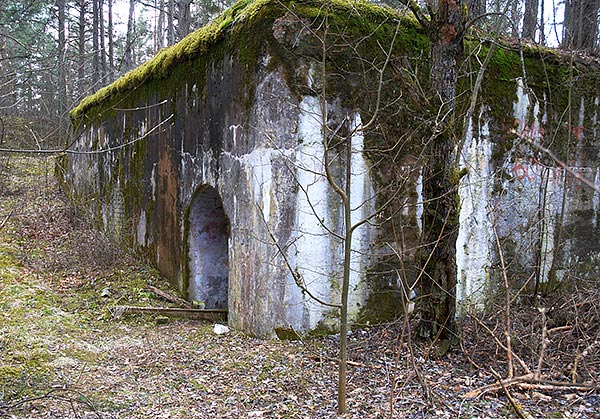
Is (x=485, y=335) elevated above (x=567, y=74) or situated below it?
below

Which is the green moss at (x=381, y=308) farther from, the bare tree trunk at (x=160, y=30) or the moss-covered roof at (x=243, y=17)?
the bare tree trunk at (x=160, y=30)

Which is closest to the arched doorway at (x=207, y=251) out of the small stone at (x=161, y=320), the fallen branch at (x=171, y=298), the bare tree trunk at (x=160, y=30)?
the fallen branch at (x=171, y=298)

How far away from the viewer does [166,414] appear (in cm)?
425

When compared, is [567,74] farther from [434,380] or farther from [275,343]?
[275,343]

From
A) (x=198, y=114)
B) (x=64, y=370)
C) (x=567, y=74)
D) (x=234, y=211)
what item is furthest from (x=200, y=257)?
(x=567, y=74)

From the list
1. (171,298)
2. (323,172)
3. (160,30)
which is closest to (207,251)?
(171,298)

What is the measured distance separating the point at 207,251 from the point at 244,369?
286 cm

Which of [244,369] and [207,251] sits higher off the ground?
[207,251]

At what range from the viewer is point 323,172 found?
5.73m

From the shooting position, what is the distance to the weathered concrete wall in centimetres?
570

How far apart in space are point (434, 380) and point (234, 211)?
3000 millimetres

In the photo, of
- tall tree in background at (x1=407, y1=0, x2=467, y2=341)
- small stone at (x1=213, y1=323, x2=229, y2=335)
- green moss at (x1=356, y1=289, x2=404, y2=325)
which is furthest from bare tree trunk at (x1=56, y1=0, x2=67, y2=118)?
green moss at (x1=356, y1=289, x2=404, y2=325)

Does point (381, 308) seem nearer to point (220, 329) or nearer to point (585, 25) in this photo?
point (220, 329)

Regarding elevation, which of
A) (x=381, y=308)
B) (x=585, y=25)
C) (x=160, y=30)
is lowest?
(x=381, y=308)
